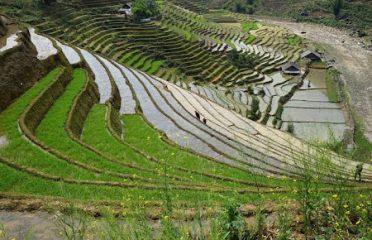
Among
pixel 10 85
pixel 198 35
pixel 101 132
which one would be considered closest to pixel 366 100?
pixel 198 35

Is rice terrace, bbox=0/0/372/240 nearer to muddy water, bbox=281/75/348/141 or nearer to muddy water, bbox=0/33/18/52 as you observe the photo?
muddy water, bbox=0/33/18/52

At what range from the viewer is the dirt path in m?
59.2

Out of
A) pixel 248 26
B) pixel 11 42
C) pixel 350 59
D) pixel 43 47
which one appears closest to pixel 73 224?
pixel 11 42

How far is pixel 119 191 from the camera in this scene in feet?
47.0

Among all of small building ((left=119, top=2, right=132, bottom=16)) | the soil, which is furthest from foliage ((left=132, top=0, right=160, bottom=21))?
the soil

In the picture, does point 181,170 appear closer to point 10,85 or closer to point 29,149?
point 29,149

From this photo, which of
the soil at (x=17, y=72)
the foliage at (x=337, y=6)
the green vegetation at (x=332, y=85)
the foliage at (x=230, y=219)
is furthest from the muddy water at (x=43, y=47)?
the foliage at (x=337, y=6)

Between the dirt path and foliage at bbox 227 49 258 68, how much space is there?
18010mm

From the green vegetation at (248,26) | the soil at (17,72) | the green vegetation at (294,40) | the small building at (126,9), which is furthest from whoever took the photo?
the green vegetation at (248,26)

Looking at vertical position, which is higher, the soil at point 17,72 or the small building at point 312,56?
the soil at point 17,72

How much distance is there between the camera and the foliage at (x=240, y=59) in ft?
246

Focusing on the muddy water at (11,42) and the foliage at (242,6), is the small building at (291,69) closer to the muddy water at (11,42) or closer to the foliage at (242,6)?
the muddy water at (11,42)

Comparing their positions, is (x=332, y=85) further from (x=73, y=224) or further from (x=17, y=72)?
(x=73, y=224)

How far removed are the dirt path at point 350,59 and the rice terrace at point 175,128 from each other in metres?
0.44
